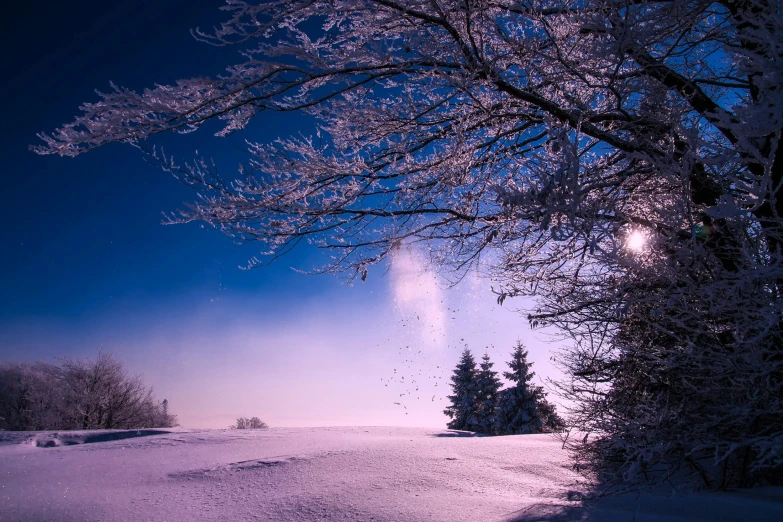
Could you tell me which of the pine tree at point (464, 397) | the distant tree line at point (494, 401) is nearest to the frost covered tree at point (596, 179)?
the distant tree line at point (494, 401)

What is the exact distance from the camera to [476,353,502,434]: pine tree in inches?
811

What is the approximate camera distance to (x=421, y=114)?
4246 mm

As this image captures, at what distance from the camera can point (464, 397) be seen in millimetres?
21641

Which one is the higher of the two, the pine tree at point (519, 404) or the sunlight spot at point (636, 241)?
the sunlight spot at point (636, 241)

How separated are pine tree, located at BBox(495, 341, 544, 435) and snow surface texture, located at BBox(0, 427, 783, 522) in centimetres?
1391

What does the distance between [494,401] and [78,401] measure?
745 inches

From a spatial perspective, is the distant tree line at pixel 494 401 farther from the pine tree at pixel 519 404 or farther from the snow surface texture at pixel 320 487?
the snow surface texture at pixel 320 487

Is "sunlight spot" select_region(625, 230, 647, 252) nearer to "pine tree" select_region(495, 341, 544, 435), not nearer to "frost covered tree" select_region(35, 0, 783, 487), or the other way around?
"frost covered tree" select_region(35, 0, 783, 487)

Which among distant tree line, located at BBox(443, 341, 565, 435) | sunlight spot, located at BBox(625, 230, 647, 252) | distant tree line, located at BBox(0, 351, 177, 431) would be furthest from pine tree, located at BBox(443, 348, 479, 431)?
sunlight spot, located at BBox(625, 230, 647, 252)

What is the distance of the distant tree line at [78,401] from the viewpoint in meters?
17.7

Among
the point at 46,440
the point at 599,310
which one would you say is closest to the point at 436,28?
the point at 599,310

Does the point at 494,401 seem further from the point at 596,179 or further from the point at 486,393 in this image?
the point at 596,179

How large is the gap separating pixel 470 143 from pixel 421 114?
2.10 feet

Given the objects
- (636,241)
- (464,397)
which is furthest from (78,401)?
(636,241)
